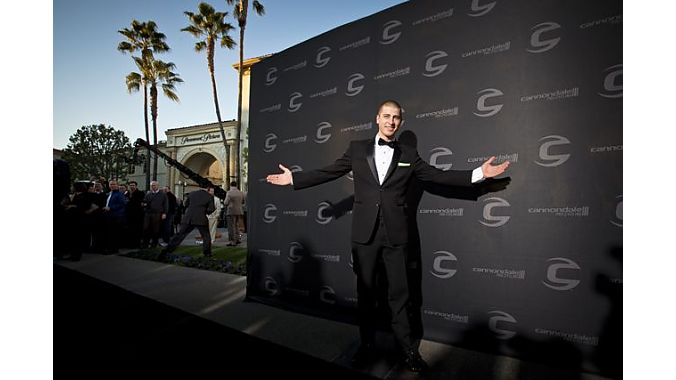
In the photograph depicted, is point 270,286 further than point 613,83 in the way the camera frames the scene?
Yes

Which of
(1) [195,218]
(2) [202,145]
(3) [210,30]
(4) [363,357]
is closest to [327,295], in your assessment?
(4) [363,357]

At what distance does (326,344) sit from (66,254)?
8.61 meters

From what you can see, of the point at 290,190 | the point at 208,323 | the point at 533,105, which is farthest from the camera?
the point at 290,190

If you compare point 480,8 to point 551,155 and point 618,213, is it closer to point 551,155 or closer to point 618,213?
point 551,155

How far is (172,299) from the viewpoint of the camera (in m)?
4.39

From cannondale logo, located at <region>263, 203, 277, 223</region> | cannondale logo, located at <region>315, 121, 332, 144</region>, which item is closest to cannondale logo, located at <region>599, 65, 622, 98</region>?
cannondale logo, located at <region>315, 121, 332, 144</region>

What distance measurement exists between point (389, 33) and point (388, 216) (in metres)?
2.12

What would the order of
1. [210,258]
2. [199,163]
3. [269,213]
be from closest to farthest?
1. [269,213]
2. [210,258]
3. [199,163]

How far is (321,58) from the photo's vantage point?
4000 mm

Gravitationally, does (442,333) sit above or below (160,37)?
below

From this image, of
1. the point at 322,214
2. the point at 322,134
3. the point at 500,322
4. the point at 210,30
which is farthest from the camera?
the point at 210,30

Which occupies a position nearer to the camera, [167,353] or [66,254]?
[167,353]
